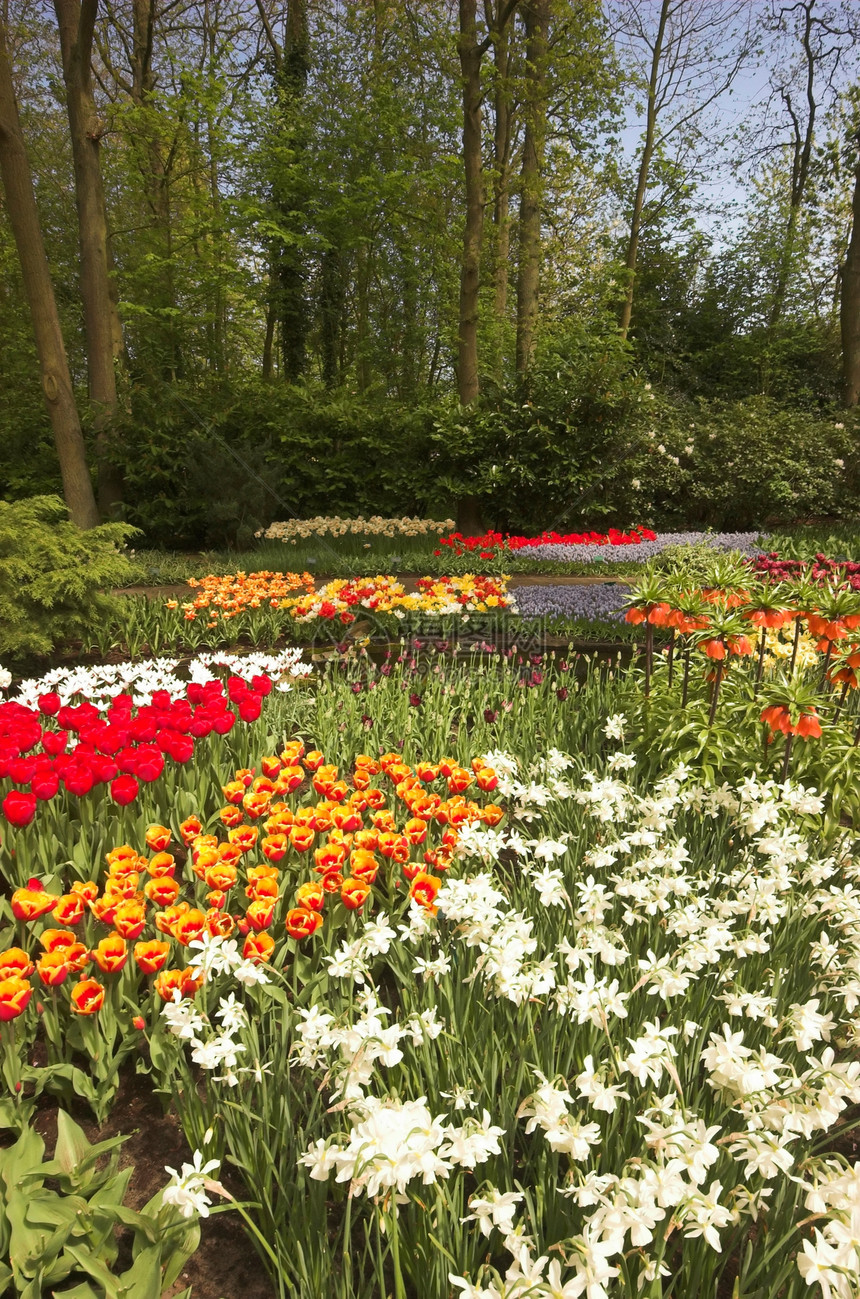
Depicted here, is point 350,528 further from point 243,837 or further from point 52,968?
point 52,968

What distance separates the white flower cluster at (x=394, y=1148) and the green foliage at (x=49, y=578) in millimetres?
4632

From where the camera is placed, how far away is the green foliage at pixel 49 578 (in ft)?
16.6

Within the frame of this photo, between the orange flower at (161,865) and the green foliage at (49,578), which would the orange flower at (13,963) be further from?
the green foliage at (49,578)

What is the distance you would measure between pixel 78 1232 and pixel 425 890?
877mm

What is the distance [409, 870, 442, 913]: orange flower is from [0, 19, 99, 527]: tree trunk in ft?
31.3

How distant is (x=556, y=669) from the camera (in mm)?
5027

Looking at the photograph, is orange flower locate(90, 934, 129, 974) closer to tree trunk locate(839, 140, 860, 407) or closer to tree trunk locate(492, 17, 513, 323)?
tree trunk locate(492, 17, 513, 323)

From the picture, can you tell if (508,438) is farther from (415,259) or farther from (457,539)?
(415,259)

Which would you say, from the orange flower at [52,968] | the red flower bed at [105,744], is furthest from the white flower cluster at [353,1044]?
the red flower bed at [105,744]

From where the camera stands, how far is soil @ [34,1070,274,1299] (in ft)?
4.75

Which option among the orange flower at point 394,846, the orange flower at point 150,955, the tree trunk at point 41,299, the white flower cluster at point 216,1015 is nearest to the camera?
the white flower cluster at point 216,1015

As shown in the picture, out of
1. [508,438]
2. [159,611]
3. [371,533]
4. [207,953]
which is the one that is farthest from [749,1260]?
[508,438]

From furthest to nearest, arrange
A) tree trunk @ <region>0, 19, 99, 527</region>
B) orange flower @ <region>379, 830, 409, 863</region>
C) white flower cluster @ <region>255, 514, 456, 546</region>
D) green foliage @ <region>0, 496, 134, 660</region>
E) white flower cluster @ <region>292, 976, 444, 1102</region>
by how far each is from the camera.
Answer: white flower cluster @ <region>255, 514, 456, 546</region> < tree trunk @ <region>0, 19, 99, 527</region> < green foliage @ <region>0, 496, 134, 660</region> < orange flower @ <region>379, 830, 409, 863</region> < white flower cluster @ <region>292, 976, 444, 1102</region>

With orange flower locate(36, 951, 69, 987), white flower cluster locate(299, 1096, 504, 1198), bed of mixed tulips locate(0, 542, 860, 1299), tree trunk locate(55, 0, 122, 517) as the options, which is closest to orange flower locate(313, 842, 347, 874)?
bed of mixed tulips locate(0, 542, 860, 1299)
